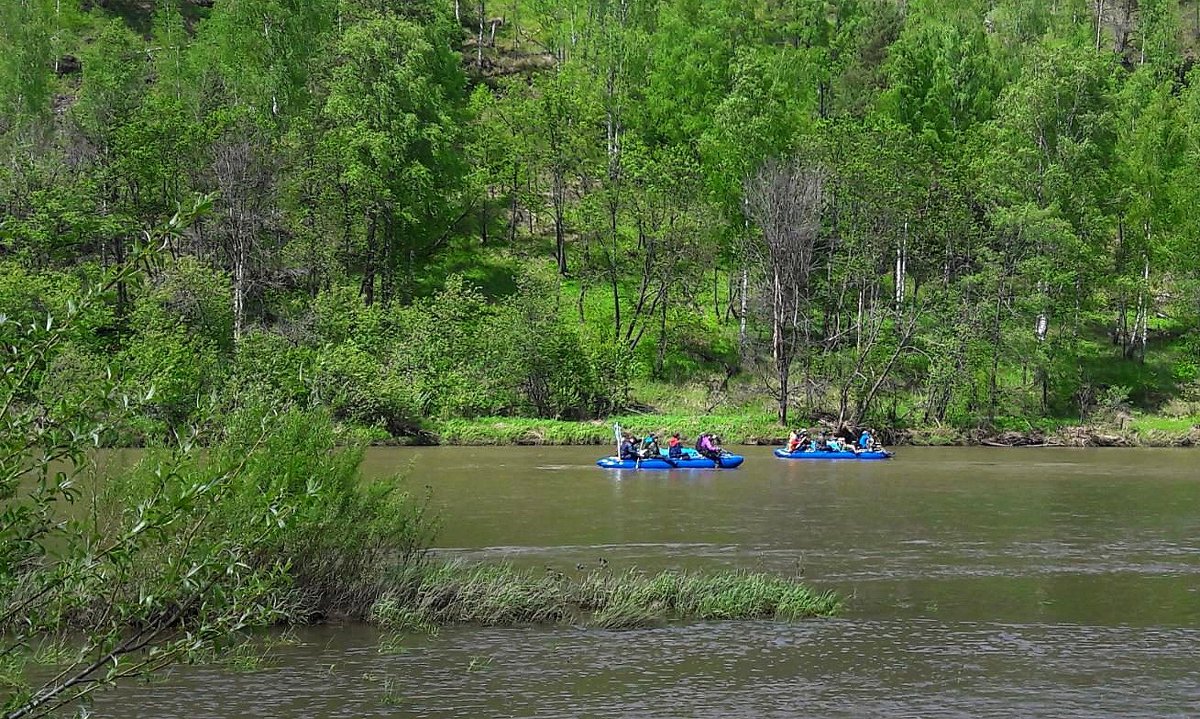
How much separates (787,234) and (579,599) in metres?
30.9

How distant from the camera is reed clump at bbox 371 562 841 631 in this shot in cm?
1431

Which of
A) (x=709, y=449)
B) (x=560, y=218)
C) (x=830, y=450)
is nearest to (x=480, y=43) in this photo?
(x=560, y=218)

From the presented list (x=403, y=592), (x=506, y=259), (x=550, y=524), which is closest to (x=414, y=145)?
(x=506, y=259)

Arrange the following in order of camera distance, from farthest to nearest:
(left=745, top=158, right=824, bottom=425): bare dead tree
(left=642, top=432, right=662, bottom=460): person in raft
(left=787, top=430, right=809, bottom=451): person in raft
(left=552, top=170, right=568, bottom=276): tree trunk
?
1. (left=552, top=170, right=568, bottom=276): tree trunk
2. (left=745, top=158, right=824, bottom=425): bare dead tree
3. (left=787, top=430, right=809, bottom=451): person in raft
4. (left=642, top=432, right=662, bottom=460): person in raft

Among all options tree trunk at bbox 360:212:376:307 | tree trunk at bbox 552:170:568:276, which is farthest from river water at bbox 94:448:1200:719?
tree trunk at bbox 552:170:568:276

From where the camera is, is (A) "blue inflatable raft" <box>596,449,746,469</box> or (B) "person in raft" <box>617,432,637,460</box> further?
(B) "person in raft" <box>617,432,637,460</box>

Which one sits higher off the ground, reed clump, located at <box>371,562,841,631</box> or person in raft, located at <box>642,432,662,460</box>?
reed clump, located at <box>371,562,841,631</box>

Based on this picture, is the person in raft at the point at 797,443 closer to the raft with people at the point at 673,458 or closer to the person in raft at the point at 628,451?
the raft with people at the point at 673,458

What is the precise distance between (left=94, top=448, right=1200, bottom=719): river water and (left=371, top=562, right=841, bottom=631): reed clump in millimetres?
321

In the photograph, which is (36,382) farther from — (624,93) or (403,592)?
(624,93)

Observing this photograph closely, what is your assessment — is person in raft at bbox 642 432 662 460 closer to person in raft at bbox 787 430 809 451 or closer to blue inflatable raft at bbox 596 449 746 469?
blue inflatable raft at bbox 596 449 746 469

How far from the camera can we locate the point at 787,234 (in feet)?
143

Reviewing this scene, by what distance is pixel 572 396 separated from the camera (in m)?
44.3

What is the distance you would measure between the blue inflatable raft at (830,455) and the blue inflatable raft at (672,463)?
350 centimetres
